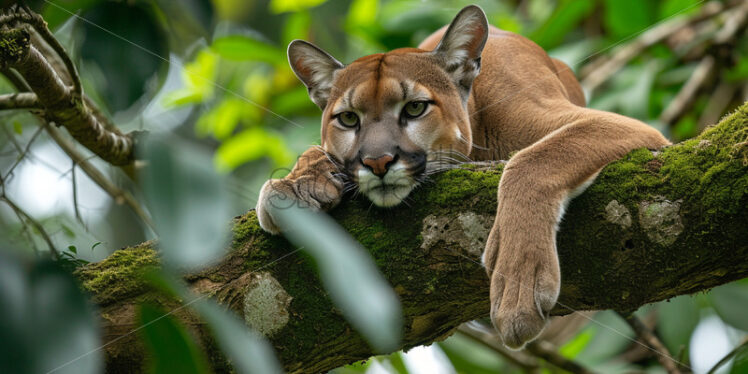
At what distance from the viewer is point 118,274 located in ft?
8.46

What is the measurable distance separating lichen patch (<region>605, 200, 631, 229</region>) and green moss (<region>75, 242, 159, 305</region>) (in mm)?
1609

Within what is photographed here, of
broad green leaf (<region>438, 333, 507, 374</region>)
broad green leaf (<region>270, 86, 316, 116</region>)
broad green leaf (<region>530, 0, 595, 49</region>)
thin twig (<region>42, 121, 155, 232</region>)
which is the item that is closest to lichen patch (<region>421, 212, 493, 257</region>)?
thin twig (<region>42, 121, 155, 232</region>)

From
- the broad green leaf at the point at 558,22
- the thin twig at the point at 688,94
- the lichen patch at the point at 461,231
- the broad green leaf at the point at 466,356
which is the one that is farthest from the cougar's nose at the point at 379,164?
the thin twig at the point at 688,94

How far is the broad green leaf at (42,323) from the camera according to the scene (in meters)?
1.31

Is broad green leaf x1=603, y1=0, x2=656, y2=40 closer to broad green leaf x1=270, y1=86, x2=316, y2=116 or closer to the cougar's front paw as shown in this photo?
broad green leaf x1=270, y1=86, x2=316, y2=116

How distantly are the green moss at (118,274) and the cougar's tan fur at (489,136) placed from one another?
48cm

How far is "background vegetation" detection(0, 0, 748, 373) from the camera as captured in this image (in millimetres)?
1350

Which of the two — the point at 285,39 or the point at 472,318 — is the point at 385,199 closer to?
the point at 472,318

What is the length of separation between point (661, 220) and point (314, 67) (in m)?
2.07

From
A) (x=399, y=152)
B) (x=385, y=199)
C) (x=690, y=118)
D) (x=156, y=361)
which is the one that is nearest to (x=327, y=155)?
(x=399, y=152)

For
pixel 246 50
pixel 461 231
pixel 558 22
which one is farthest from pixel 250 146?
pixel 461 231

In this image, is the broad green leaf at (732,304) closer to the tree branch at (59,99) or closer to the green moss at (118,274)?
the green moss at (118,274)

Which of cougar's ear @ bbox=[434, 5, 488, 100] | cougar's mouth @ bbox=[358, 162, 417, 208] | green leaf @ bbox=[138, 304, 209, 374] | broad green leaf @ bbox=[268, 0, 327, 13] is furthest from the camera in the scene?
broad green leaf @ bbox=[268, 0, 327, 13]

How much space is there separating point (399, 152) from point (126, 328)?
4.35 ft
